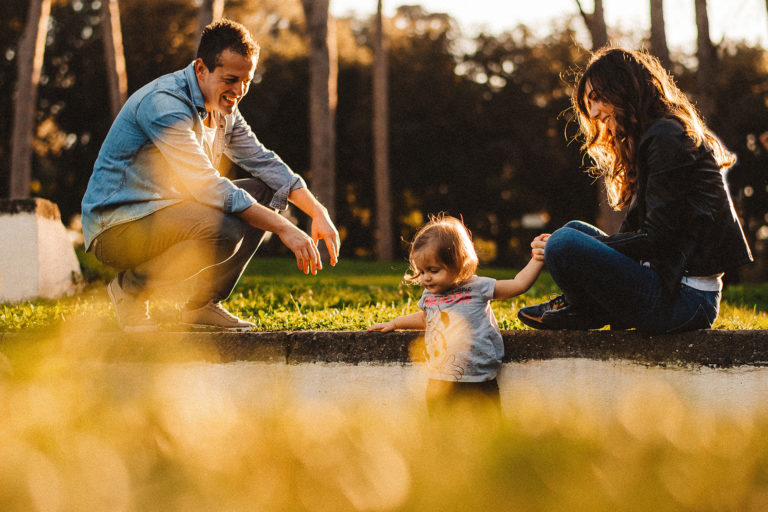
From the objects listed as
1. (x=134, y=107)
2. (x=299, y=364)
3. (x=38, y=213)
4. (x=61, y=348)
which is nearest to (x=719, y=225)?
(x=299, y=364)

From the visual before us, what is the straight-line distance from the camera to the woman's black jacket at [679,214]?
9.64 feet

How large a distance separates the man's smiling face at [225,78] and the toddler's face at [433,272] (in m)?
1.21

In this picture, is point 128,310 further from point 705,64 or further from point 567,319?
point 705,64

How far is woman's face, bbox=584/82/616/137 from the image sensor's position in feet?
10.5

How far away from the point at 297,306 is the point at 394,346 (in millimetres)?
2156

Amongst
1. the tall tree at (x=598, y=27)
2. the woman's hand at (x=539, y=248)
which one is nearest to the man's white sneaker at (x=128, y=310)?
the woman's hand at (x=539, y=248)

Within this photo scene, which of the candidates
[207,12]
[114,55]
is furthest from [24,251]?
[114,55]

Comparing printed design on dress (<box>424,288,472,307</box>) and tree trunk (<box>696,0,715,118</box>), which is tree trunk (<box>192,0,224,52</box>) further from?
printed design on dress (<box>424,288,472,307</box>)

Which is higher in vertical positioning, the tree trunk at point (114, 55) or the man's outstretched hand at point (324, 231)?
the tree trunk at point (114, 55)

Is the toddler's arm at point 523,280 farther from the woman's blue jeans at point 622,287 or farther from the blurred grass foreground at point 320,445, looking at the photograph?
the blurred grass foreground at point 320,445

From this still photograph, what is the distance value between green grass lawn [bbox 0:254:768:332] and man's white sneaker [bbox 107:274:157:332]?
186 mm

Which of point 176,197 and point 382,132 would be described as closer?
point 176,197

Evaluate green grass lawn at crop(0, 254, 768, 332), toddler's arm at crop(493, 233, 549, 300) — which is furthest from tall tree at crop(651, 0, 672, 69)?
toddler's arm at crop(493, 233, 549, 300)

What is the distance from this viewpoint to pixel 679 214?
296 cm
